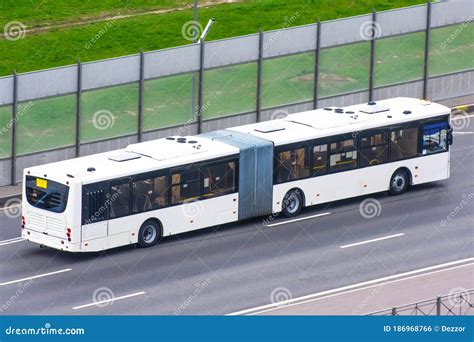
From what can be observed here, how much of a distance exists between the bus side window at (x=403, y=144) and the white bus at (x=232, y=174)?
3cm

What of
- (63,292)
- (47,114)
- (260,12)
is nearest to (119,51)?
(260,12)

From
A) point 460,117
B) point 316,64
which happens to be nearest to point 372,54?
point 316,64

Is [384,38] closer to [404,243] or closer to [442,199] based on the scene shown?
[442,199]

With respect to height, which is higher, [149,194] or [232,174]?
[232,174]

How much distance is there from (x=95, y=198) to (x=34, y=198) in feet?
5.37

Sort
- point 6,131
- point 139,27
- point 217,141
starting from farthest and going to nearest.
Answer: point 139,27
point 6,131
point 217,141

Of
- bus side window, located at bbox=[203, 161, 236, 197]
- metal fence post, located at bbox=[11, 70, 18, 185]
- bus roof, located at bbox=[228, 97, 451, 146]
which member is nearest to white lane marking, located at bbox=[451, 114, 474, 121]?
bus roof, located at bbox=[228, 97, 451, 146]

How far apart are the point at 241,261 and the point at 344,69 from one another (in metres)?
13.3

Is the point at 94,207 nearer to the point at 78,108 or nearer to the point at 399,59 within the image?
the point at 78,108

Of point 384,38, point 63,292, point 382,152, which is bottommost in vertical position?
point 63,292

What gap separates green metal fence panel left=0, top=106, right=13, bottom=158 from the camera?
51.5 metres

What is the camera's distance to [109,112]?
53375 millimetres

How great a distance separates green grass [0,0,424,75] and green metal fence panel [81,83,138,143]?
9144mm

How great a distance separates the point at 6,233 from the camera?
159ft
